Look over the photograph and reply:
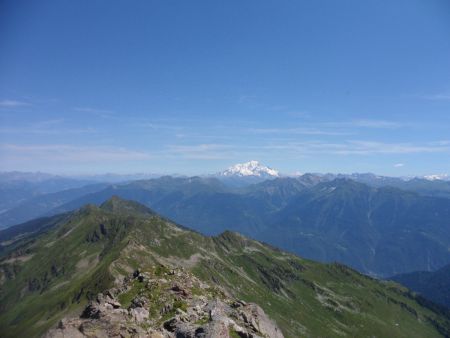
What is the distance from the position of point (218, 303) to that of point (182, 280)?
2001 centimetres

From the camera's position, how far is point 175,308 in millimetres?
58562

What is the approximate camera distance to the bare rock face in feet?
153

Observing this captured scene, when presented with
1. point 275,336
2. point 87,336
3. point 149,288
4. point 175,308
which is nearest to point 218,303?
point 175,308

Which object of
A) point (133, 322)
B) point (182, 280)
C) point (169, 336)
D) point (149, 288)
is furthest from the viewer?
point (182, 280)

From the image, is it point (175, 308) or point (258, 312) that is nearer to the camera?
point (175, 308)

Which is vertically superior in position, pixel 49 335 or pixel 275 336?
pixel 49 335

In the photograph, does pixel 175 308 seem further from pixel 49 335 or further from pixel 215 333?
pixel 49 335

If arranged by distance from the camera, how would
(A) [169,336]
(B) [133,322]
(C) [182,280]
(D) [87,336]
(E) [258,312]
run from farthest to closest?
1. (C) [182,280]
2. (E) [258,312]
3. (B) [133,322]
4. (A) [169,336]
5. (D) [87,336]

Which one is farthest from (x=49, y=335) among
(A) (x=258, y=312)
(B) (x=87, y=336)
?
(A) (x=258, y=312)

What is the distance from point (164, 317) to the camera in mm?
56344

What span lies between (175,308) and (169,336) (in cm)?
1017

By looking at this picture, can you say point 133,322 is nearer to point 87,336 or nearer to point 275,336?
point 87,336

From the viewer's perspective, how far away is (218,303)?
6094 centimetres

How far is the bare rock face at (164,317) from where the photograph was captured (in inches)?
1834
